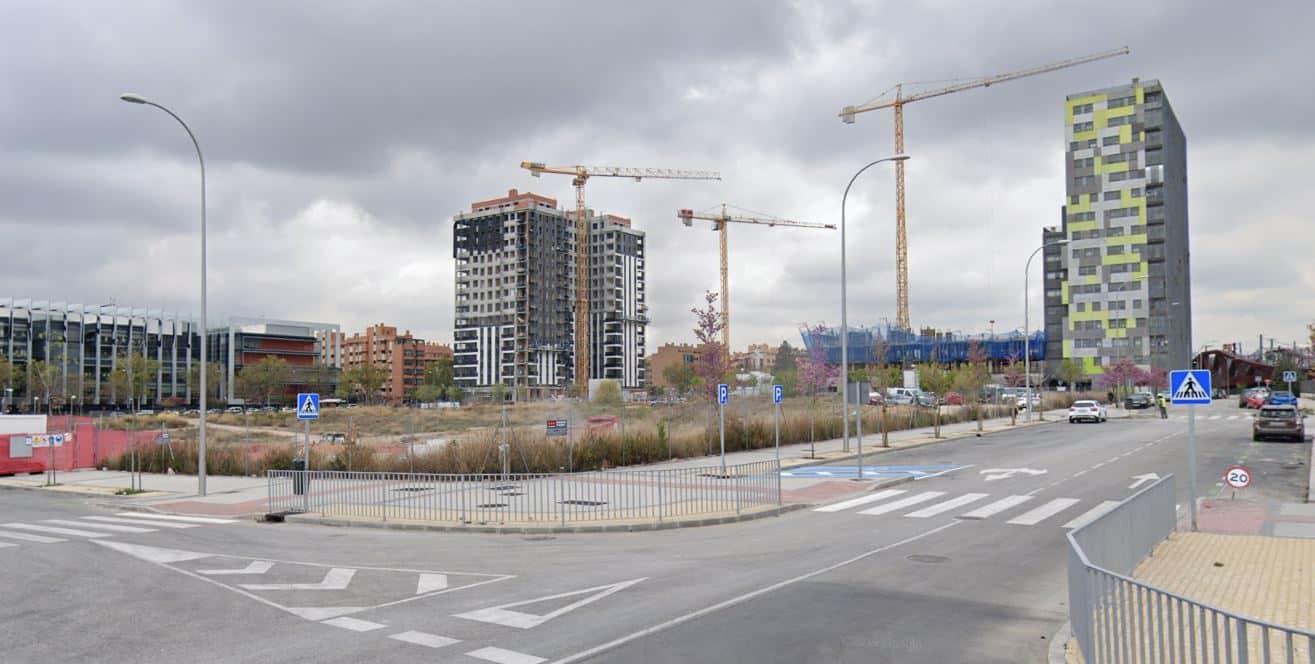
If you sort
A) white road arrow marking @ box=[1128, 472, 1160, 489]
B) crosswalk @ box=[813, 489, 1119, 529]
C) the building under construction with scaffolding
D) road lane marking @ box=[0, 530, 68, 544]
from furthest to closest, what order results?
the building under construction with scaffolding < white road arrow marking @ box=[1128, 472, 1160, 489] < crosswalk @ box=[813, 489, 1119, 529] < road lane marking @ box=[0, 530, 68, 544]

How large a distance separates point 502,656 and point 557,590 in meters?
2.92

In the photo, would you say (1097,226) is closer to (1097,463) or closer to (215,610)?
(1097,463)

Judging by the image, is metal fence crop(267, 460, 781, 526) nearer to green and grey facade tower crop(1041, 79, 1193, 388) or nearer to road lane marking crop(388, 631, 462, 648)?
road lane marking crop(388, 631, 462, 648)

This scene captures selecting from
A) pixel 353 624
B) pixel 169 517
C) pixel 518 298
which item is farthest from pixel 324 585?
pixel 518 298

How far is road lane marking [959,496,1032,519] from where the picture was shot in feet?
57.5

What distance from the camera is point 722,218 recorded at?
504ft

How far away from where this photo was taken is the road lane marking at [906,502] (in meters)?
18.6

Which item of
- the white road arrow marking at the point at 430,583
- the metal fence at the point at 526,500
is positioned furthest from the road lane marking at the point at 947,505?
the white road arrow marking at the point at 430,583

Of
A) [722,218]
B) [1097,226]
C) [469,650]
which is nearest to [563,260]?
[722,218]

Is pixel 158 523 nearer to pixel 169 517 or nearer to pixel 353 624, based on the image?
pixel 169 517

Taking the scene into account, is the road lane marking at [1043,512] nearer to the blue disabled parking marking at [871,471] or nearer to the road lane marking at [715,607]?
the road lane marking at [715,607]

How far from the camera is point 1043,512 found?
58.6 feet

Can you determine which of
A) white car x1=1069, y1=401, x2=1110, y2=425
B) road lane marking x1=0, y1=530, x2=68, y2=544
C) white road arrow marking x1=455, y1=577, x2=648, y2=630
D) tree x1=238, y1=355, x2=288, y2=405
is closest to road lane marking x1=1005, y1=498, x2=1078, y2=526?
white road arrow marking x1=455, y1=577, x2=648, y2=630

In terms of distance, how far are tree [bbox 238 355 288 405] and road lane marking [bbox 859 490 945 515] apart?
10361cm
